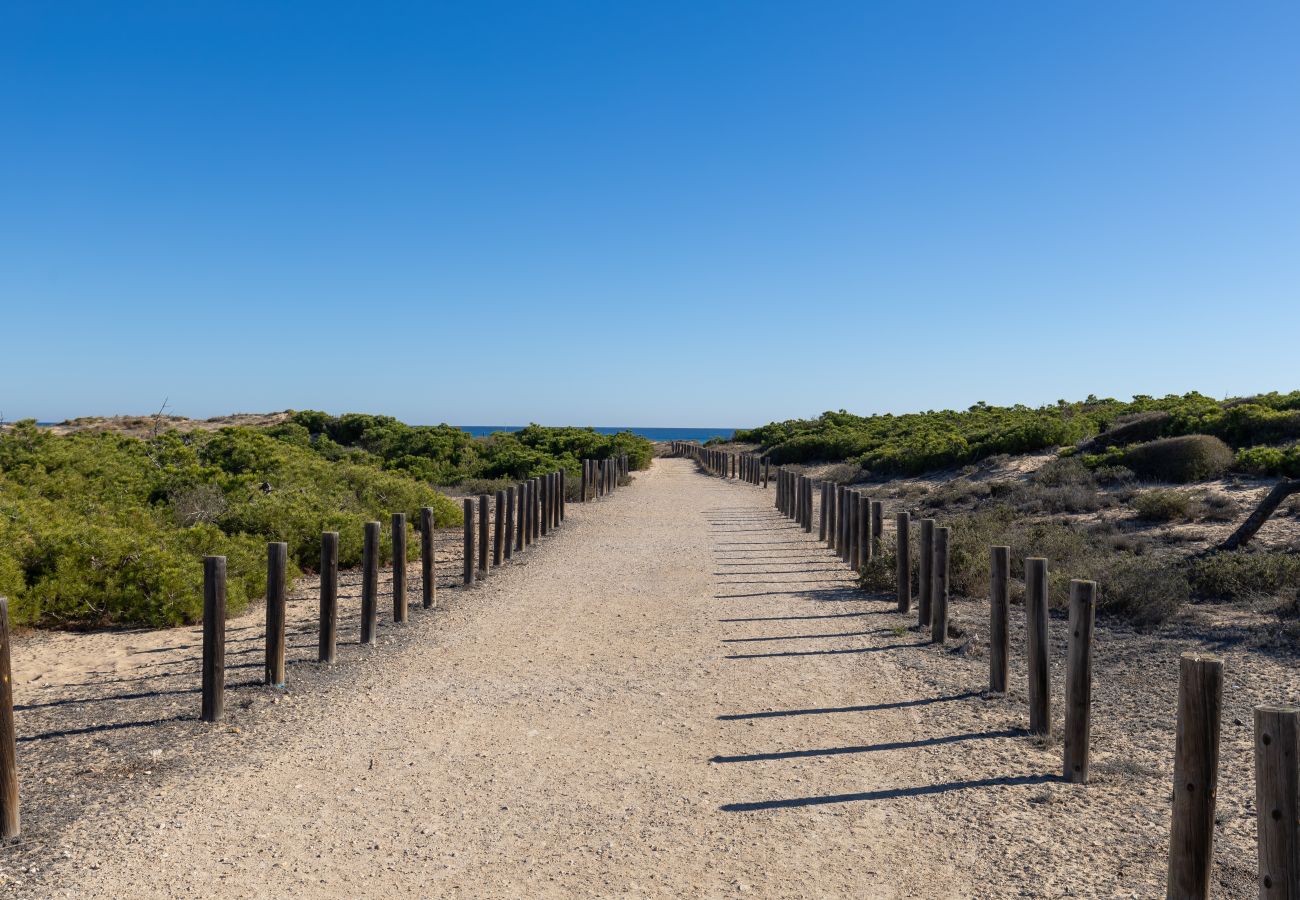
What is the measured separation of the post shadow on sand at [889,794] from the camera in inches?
215

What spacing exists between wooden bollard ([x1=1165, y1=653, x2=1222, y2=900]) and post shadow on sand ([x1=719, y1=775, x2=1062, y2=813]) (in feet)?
5.11

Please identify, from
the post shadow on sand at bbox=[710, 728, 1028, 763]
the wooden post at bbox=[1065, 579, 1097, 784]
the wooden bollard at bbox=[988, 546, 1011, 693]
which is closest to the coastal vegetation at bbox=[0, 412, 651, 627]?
the post shadow on sand at bbox=[710, 728, 1028, 763]

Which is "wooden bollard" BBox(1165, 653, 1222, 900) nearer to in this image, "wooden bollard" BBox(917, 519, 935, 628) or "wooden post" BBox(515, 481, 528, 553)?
"wooden bollard" BBox(917, 519, 935, 628)

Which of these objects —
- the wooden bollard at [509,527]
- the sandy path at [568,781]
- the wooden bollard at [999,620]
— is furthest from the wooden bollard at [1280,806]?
the wooden bollard at [509,527]

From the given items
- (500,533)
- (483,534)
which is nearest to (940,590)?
(483,534)

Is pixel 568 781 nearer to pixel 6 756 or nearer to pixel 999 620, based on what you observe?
pixel 6 756

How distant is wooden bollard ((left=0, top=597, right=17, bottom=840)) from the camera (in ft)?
16.3

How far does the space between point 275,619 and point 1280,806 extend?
22.7 feet

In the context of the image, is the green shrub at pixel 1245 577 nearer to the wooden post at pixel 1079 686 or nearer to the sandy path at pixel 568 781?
the sandy path at pixel 568 781

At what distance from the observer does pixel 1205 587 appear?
Answer: 11.1m

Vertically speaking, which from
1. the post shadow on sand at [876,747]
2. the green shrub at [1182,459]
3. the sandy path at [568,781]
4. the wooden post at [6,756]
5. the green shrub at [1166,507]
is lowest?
the sandy path at [568,781]

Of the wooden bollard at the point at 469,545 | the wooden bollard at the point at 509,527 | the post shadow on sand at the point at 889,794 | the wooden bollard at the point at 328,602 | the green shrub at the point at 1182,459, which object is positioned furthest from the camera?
the green shrub at the point at 1182,459

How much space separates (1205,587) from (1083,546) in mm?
2658

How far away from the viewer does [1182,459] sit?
20672 mm
